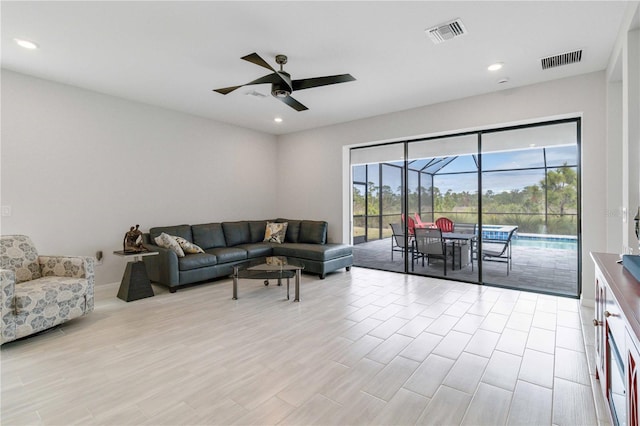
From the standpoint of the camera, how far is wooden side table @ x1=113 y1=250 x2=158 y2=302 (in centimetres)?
401

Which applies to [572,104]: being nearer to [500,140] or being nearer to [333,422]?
[500,140]

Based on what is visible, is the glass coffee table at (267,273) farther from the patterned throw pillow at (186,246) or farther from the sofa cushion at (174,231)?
the sofa cushion at (174,231)

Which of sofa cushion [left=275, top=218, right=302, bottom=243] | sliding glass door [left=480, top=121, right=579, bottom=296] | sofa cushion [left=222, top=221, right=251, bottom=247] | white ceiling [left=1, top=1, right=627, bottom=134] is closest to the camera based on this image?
white ceiling [left=1, top=1, right=627, bottom=134]

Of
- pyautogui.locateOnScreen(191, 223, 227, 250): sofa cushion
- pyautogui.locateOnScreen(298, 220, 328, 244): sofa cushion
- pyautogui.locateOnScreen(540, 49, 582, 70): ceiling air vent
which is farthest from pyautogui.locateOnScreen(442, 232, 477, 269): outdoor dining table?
pyautogui.locateOnScreen(191, 223, 227, 250): sofa cushion

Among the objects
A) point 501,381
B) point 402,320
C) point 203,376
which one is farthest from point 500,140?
point 203,376

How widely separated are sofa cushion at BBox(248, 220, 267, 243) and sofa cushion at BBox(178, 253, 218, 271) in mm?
1452

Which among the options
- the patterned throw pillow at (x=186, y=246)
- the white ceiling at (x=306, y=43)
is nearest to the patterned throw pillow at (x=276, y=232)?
the patterned throw pillow at (x=186, y=246)

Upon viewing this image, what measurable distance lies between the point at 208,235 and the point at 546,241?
536 cm

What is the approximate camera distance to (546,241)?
446 cm

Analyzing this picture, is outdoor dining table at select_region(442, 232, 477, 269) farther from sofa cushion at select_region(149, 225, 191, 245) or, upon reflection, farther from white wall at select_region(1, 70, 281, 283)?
sofa cushion at select_region(149, 225, 191, 245)

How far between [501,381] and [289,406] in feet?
4.96

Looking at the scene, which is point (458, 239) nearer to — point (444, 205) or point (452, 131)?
point (444, 205)

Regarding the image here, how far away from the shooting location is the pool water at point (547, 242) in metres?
4.24

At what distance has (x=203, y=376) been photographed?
2246 mm
